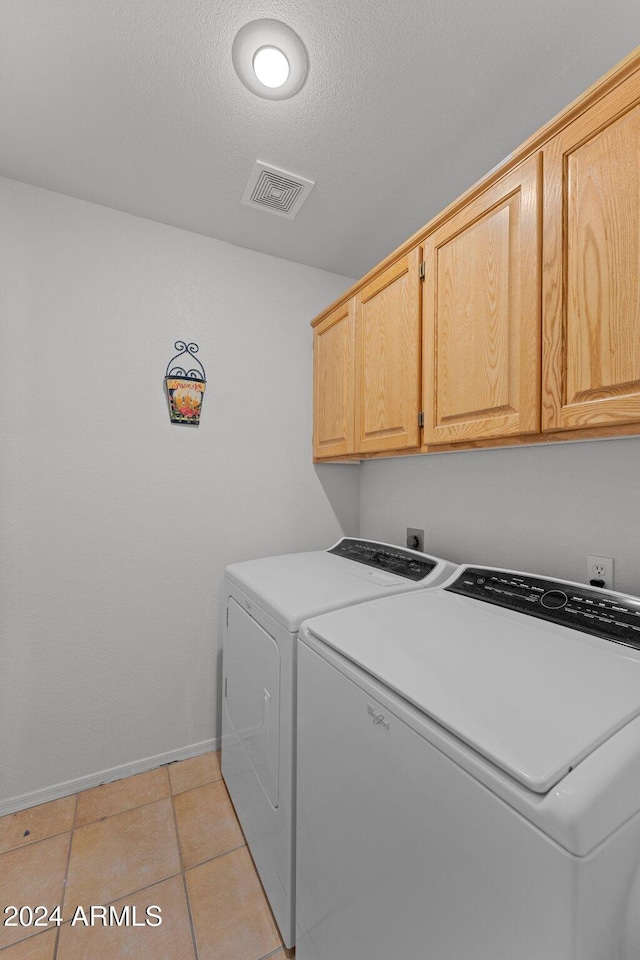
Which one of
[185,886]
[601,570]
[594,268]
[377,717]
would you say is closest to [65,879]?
[185,886]

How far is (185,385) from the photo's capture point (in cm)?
196

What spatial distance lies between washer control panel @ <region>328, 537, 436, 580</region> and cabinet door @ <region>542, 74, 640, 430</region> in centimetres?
78

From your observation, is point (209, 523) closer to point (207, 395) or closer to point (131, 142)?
point (207, 395)

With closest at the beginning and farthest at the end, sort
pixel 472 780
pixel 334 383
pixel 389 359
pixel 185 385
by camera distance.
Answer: pixel 472 780, pixel 389 359, pixel 185 385, pixel 334 383

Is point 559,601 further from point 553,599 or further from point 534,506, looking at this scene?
point 534,506

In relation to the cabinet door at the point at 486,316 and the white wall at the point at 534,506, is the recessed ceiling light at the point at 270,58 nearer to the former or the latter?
the cabinet door at the point at 486,316

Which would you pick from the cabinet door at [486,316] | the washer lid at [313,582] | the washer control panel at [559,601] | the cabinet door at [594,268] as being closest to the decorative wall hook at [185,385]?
the washer lid at [313,582]

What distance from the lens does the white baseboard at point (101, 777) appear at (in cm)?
166

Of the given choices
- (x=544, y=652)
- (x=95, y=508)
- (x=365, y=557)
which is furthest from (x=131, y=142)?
(x=544, y=652)

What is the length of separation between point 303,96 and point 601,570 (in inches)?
68.6

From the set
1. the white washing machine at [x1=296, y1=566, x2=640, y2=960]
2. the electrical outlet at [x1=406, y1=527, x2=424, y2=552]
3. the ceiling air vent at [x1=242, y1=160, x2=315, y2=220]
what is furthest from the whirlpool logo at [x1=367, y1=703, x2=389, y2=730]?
the ceiling air vent at [x1=242, y1=160, x2=315, y2=220]

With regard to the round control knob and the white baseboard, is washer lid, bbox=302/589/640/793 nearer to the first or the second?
the round control knob

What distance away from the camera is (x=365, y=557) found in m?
1.95

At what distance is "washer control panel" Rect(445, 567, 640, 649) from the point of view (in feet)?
3.34
